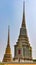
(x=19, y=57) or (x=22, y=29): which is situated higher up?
(x=22, y=29)

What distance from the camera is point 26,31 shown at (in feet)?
69.1

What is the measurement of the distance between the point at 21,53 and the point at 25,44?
2.73 feet

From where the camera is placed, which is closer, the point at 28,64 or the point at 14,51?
the point at 28,64

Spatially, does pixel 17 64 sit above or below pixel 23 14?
below

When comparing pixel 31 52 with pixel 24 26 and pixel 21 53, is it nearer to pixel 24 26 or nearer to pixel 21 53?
pixel 21 53

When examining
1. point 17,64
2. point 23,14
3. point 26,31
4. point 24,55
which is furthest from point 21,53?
point 17,64

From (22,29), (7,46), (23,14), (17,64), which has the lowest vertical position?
(17,64)

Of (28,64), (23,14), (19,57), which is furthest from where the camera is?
(23,14)

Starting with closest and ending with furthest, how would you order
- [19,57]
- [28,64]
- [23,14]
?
[28,64] → [19,57] → [23,14]

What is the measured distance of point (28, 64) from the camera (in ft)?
45.0

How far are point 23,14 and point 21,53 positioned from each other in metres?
3.68

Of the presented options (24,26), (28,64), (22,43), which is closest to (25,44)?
(22,43)

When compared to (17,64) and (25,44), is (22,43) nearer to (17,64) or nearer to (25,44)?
(25,44)

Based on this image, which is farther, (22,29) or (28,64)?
(22,29)
